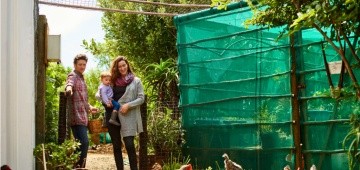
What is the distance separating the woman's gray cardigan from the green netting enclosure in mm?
1123

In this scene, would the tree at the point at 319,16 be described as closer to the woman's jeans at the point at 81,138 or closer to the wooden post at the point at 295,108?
the wooden post at the point at 295,108

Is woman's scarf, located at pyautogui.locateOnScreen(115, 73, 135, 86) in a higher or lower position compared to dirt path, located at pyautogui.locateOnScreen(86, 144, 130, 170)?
higher

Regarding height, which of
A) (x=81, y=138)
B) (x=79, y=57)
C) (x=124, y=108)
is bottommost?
(x=81, y=138)

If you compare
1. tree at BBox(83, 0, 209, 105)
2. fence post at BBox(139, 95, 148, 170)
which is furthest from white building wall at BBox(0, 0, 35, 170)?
tree at BBox(83, 0, 209, 105)

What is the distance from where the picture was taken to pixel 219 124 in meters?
6.16

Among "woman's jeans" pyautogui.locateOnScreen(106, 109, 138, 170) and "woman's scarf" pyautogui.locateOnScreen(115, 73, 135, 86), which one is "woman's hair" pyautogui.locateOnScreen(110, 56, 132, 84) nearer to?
"woman's scarf" pyautogui.locateOnScreen(115, 73, 135, 86)

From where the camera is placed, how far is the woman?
5.37m

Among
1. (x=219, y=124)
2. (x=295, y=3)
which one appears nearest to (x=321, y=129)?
(x=219, y=124)

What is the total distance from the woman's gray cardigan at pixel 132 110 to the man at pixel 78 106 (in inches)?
15.1

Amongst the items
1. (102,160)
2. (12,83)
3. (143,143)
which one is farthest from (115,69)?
(12,83)

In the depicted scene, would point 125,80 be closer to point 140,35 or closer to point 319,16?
point 319,16

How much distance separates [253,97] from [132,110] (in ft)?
4.38

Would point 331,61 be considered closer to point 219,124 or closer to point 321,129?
point 321,129

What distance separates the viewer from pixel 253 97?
18.8 feet
